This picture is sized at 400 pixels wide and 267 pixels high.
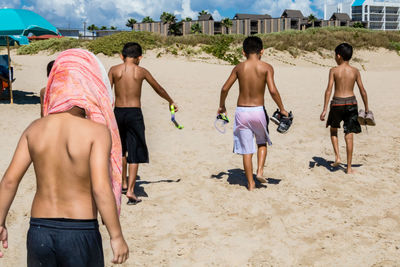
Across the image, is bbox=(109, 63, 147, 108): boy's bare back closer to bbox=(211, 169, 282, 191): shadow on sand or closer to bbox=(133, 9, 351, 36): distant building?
bbox=(211, 169, 282, 191): shadow on sand

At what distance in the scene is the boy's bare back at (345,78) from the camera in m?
5.71

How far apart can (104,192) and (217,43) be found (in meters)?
24.7

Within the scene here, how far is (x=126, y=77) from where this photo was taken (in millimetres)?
4691

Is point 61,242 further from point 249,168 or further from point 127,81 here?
point 249,168

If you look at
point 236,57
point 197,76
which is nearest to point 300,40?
point 236,57

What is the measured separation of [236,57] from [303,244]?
2010 centimetres

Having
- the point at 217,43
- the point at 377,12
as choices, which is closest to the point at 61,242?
the point at 217,43

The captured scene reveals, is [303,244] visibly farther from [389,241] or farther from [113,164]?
[113,164]

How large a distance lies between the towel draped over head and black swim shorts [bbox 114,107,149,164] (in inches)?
108

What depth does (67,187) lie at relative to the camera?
1821mm

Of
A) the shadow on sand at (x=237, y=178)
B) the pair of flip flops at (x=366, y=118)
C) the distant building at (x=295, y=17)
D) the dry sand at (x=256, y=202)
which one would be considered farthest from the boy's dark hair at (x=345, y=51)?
the distant building at (x=295, y=17)

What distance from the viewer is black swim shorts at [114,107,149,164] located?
4.70 metres

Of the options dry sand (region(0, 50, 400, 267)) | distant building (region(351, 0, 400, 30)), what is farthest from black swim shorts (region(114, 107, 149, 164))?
distant building (region(351, 0, 400, 30))

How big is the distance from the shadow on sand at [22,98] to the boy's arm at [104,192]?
1120 centimetres
